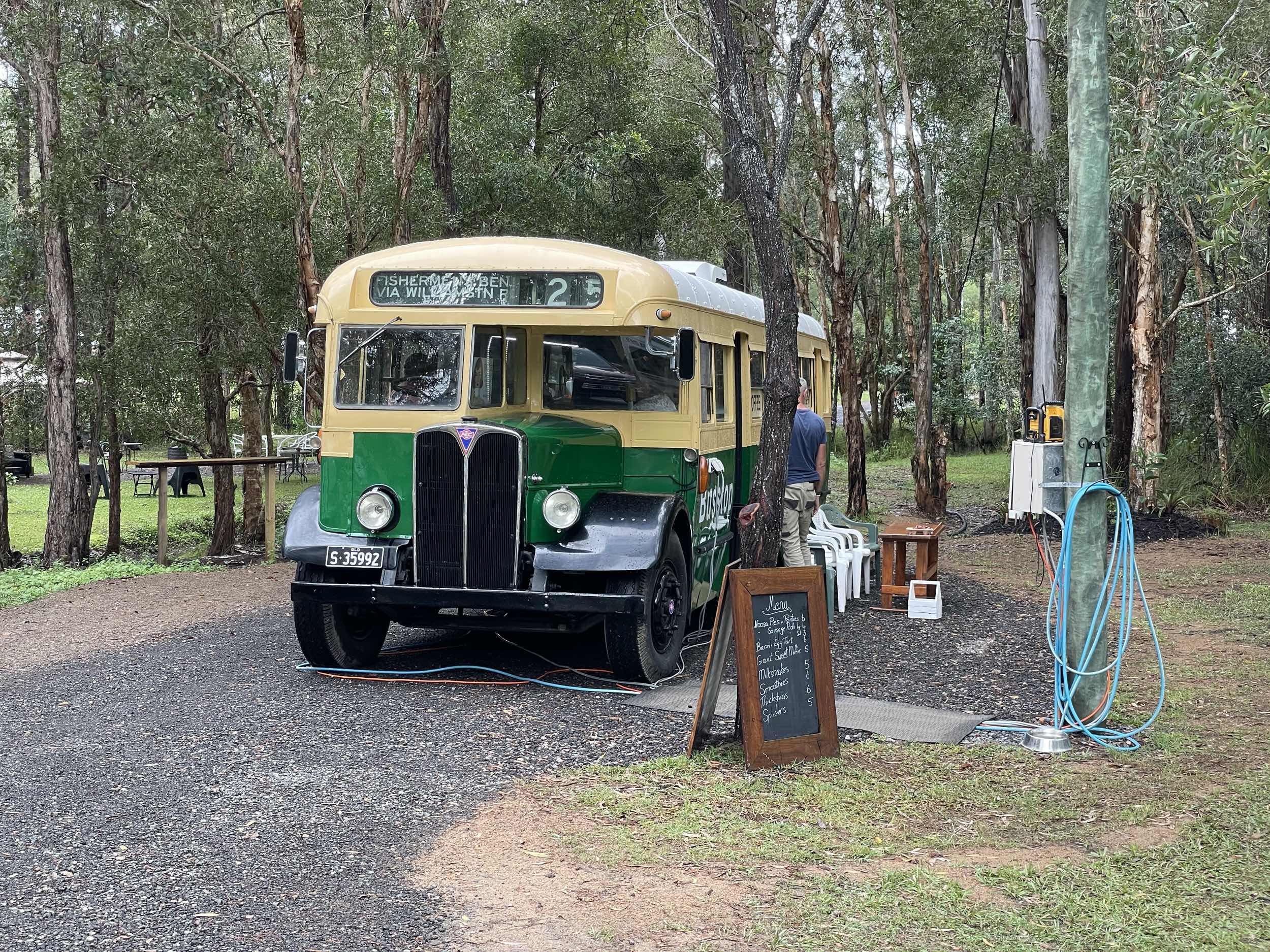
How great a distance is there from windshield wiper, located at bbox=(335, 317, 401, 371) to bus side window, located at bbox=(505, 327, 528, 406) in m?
0.80

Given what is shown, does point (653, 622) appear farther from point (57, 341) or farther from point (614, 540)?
point (57, 341)

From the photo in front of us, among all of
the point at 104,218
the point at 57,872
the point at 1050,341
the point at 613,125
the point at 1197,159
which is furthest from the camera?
the point at 613,125

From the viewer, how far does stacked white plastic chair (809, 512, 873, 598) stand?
12.4 metres

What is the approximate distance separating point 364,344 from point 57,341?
36.5 ft

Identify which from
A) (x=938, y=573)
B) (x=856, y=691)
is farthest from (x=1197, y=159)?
(x=856, y=691)

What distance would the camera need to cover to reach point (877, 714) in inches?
307

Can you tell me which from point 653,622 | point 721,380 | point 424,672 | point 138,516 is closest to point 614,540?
point 653,622

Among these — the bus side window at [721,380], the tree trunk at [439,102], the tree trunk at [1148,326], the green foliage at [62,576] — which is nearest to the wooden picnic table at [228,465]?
the green foliage at [62,576]

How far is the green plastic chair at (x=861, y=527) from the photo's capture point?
13.3 m

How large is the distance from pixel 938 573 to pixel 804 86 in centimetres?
1207

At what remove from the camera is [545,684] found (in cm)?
862

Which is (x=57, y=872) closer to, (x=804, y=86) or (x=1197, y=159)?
(x=1197, y=159)

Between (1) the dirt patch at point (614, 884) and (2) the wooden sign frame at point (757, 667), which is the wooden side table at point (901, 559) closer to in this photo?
(2) the wooden sign frame at point (757, 667)

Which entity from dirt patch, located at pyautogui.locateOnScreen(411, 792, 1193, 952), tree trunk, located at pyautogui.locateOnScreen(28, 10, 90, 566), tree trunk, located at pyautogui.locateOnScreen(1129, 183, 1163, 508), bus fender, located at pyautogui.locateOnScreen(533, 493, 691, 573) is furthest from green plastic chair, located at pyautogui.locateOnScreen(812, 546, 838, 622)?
tree trunk, located at pyautogui.locateOnScreen(28, 10, 90, 566)
